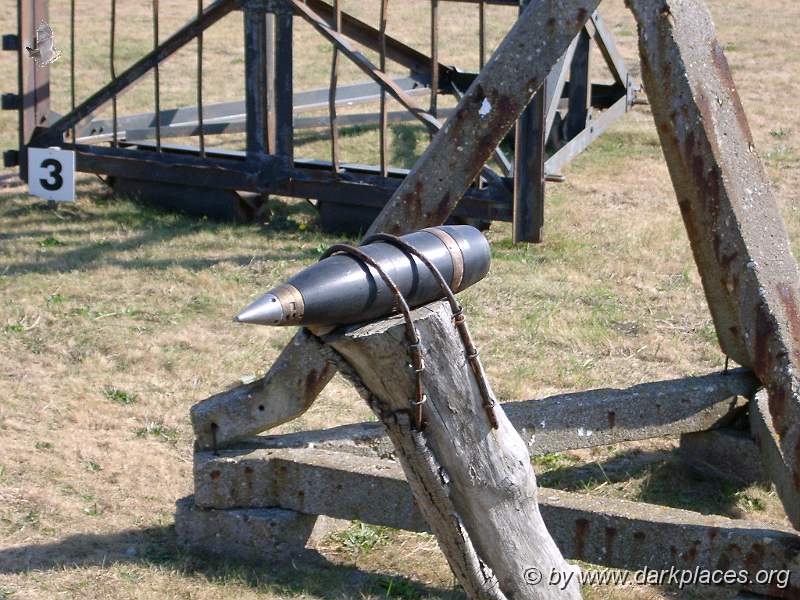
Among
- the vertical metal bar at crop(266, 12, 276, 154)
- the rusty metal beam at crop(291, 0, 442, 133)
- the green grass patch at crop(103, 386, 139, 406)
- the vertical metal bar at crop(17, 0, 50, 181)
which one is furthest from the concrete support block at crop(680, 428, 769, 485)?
the vertical metal bar at crop(17, 0, 50, 181)

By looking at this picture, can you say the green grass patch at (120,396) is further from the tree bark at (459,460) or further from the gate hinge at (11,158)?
the gate hinge at (11,158)

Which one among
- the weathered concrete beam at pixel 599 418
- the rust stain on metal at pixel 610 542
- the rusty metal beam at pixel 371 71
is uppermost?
the rusty metal beam at pixel 371 71

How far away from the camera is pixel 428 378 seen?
262 cm

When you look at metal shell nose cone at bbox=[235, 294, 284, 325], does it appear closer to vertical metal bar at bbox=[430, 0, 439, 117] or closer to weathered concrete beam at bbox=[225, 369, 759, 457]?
weathered concrete beam at bbox=[225, 369, 759, 457]

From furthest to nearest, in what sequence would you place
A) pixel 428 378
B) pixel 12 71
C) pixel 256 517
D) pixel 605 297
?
pixel 12 71 < pixel 605 297 < pixel 256 517 < pixel 428 378

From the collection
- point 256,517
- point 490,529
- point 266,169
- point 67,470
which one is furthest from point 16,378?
point 490,529

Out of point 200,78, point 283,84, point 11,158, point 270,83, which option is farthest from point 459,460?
point 11,158

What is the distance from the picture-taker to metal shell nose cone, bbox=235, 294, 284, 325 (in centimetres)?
236

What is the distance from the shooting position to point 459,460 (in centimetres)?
270

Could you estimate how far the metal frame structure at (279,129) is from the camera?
7.60m

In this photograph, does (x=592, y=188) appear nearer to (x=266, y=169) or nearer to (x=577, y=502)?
(x=266, y=169)

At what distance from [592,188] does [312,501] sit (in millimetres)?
6253

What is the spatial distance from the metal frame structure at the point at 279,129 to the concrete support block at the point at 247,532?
390cm

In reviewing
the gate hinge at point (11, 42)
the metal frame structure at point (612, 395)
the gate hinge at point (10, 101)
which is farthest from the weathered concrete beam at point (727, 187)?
the gate hinge at point (10, 101)
